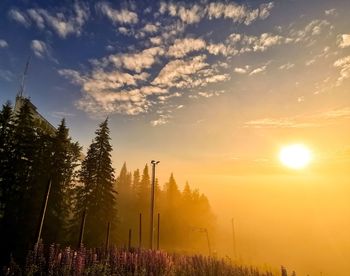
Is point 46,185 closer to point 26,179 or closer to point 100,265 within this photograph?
point 26,179

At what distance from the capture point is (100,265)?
6207 millimetres

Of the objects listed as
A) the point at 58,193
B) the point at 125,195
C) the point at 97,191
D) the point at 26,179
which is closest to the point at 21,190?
the point at 26,179

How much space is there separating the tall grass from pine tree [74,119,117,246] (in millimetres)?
24351

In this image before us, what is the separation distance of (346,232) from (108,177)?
550ft

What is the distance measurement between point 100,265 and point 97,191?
2887 cm

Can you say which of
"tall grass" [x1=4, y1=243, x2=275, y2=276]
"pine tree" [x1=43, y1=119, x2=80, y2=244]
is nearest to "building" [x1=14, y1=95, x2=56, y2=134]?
"pine tree" [x1=43, y1=119, x2=80, y2=244]

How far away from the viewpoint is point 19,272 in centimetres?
554

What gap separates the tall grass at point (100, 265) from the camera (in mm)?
5793

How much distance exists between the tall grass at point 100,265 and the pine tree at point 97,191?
2435 cm

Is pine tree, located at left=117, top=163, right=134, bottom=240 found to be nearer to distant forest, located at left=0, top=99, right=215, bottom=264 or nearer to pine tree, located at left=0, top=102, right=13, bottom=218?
distant forest, located at left=0, top=99, right=215, bottom=264

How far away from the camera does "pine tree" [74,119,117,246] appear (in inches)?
1260

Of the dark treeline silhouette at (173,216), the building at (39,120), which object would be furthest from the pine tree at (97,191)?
the dark treeline silhouette at (173,216)

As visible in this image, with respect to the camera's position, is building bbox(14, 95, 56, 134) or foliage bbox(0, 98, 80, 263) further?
building bbox(14, 95, 56, 134)

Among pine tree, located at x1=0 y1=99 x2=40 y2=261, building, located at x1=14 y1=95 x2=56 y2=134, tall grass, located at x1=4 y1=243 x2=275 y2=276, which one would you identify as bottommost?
tall grass, located at x1=4 y1=243 x2=275 y2=276
